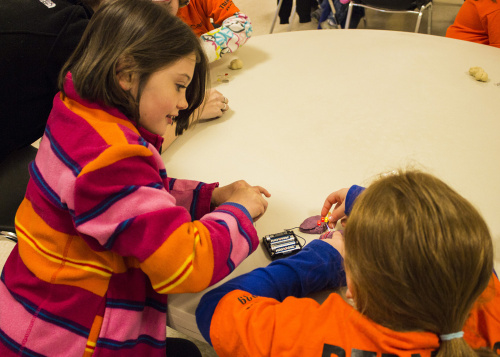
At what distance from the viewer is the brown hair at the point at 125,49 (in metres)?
0.72

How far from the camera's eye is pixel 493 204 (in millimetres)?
850

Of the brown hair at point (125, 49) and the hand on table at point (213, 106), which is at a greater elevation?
the brown hair at point (125, 49)

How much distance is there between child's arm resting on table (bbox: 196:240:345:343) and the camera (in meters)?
0.68

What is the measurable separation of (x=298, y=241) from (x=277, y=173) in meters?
0.21

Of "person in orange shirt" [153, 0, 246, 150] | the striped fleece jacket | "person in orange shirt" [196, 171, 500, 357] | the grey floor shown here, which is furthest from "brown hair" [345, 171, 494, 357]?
the grey floor

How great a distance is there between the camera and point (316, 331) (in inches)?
22.6

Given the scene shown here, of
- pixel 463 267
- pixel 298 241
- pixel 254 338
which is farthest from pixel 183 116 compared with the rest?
pixel 463 267

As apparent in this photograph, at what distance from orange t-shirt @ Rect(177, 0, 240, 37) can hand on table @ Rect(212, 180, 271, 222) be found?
0.96 m

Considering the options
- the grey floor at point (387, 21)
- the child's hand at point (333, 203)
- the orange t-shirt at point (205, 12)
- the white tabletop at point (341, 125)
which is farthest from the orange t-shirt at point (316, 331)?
the grey floor at point (387, 21)

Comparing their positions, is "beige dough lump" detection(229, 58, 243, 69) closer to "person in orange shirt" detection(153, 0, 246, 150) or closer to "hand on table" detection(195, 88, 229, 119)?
"person in orange shirt" detection(153, 0, 246, 150)

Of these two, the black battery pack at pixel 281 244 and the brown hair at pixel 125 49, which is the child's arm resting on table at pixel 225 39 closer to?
the brown hair at pixel 125 49

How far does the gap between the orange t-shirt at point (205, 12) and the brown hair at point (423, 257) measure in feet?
4.17

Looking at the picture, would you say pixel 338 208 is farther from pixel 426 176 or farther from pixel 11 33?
pixel 11 33

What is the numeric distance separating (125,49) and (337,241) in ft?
1.70
